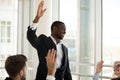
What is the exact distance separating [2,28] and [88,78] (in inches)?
111

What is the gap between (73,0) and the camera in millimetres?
5531

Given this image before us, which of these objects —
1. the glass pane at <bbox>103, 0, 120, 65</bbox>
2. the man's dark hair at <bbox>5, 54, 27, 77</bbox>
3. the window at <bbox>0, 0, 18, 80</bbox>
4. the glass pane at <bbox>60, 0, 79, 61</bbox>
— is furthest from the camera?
the window at <bbox>0, 0, 18, 80</bbox>

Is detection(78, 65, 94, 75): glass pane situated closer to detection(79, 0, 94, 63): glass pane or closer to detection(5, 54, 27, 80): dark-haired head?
detection(79, 0, 94, 63): glass pane

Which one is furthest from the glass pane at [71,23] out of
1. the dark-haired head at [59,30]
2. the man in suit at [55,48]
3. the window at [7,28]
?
the dark-haired head at [59,30]

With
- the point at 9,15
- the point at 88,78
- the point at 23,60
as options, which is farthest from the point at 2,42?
the point at 23,60

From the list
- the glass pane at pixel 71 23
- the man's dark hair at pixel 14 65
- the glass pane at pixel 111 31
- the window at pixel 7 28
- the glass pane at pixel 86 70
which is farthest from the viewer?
the window at pixel 7 28

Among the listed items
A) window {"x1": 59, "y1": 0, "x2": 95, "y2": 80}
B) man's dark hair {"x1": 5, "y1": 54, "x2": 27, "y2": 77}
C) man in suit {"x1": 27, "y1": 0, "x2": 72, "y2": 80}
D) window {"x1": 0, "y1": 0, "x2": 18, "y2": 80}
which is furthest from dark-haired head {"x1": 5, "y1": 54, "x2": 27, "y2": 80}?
window {"x1": 0, "y1": 0, "x2": 18, "y2": 80}

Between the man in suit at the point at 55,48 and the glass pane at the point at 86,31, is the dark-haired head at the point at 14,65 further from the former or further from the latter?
the glass pane at the point at 86,31

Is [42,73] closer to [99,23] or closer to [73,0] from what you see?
[99,23]

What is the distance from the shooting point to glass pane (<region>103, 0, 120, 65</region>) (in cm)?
459

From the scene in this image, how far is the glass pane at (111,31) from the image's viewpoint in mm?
4594

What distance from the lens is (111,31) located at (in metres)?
4.70

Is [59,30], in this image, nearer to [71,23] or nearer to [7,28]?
[71,23]


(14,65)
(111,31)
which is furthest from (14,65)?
(111,31)
